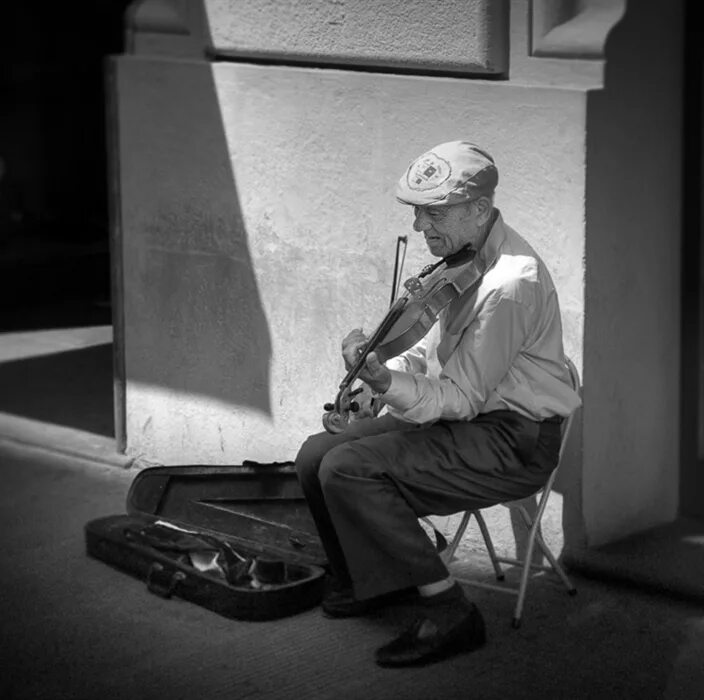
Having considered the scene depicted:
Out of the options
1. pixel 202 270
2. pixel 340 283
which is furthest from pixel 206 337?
pixel 340 283

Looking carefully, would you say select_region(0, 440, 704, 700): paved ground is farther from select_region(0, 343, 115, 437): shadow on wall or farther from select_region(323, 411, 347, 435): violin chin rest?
select_region(0, 343, 115, 437): shadow on wall

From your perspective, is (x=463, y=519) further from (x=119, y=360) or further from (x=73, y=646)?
(x=119, y=360)

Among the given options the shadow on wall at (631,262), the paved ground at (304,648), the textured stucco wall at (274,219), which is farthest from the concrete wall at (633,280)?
the paved ground at (304,648)

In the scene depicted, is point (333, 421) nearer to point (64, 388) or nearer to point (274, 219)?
point (274, 219)

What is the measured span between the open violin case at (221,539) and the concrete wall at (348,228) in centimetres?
42

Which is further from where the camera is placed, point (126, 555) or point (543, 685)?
point (126, 555)

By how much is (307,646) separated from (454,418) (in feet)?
2.72

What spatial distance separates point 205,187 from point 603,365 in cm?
185

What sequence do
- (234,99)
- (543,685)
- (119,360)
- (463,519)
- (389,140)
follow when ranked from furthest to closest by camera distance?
(119,360) → (234,99) → (389,140) → (463,519) → (543,685)

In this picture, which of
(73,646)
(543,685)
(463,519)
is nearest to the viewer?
(543,685)

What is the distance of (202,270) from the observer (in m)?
6.26

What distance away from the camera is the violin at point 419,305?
14.7ft

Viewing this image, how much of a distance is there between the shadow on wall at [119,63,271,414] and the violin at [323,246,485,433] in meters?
1.57

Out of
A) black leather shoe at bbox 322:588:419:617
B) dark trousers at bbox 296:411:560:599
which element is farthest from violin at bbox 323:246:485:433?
black leather shoe at bbox 322:588:419:617
